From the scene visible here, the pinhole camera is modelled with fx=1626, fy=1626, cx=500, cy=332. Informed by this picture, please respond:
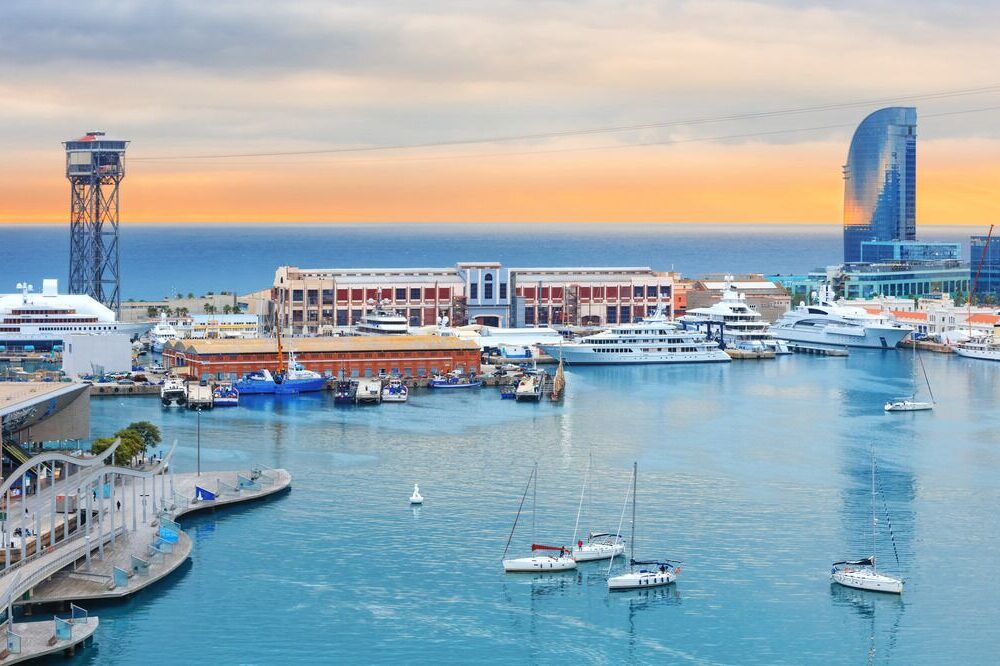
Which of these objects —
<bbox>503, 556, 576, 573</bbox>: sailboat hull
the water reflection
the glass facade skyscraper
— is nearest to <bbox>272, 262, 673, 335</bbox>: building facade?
<bbox>503, 556, 576, 573</bbox>: sailboat hull

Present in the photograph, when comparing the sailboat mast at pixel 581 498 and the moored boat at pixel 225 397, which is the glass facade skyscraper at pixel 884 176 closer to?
the moored boat at pixel 225 397

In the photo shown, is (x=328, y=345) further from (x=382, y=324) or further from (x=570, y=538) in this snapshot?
(x=570, y=538)

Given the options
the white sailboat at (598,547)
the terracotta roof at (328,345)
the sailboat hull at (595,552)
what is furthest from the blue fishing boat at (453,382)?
the sailboat hull at (595,552)

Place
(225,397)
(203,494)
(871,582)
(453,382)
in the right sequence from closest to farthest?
(871,582) → (203,494) → (225,397) → (453,382)

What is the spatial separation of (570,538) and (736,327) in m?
22.9

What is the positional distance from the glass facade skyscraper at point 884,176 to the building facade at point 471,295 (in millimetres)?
31886

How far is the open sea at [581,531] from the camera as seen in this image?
43.3ft

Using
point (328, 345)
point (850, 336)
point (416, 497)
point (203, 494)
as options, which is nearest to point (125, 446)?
point (203, 494)

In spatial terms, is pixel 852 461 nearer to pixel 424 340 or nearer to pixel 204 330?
pixel 424 340

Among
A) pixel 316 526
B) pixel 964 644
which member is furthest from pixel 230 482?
pixel 964 644

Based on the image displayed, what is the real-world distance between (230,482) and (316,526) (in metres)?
2.11

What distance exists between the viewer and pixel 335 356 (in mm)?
29766

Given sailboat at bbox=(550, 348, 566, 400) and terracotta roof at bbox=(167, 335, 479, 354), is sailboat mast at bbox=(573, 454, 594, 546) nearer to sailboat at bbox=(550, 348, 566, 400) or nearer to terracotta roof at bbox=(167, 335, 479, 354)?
sailboat at bbox=(550, 348, 566, 400)

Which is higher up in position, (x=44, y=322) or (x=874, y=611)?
(x=44, y=322)
